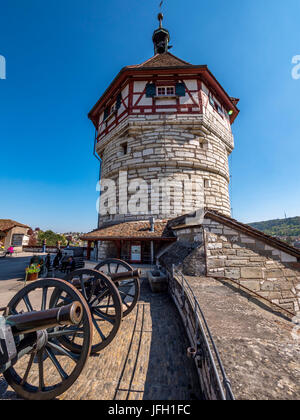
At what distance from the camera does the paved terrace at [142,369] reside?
232 centimetres

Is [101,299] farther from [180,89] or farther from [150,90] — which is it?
[180,89]

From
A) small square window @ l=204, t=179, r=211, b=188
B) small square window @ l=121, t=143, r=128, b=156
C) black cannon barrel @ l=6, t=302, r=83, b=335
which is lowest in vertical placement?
black cannon barrel @ l=6, t=302, r=83, b=335

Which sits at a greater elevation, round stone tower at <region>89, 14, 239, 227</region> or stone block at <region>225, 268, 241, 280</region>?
round stone tower at <region>89, 14, 239, 227</region>

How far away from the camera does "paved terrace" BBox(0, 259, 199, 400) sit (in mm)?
2322

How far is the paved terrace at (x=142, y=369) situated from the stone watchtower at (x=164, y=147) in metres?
6.27

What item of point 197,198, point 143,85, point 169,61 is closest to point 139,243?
point 197,198

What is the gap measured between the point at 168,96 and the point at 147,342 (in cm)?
1171

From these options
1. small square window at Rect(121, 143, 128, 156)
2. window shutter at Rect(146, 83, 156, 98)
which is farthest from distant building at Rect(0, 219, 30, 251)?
window shutter at Rect(146, 83, 156, 98)

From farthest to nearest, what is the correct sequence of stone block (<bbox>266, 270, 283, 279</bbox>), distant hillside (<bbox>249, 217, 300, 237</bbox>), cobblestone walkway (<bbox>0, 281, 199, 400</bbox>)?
distant hillside (<bbox>249, 217, 300, 237</bbox>)
stone block (<bbox>266, 270, 283, 279</bbox>)
cobblestone walkway (<bbox>0, 281, 199, 400</bbox>)

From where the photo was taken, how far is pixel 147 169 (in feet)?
33.3

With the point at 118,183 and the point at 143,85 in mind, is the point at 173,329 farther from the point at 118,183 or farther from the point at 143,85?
the point at 143,85

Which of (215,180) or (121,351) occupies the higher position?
(215,180)

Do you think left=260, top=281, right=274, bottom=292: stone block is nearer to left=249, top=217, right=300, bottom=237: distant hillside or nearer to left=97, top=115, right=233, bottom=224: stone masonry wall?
left=97, top=115, right=233, bottom=224: stone masonry wall
